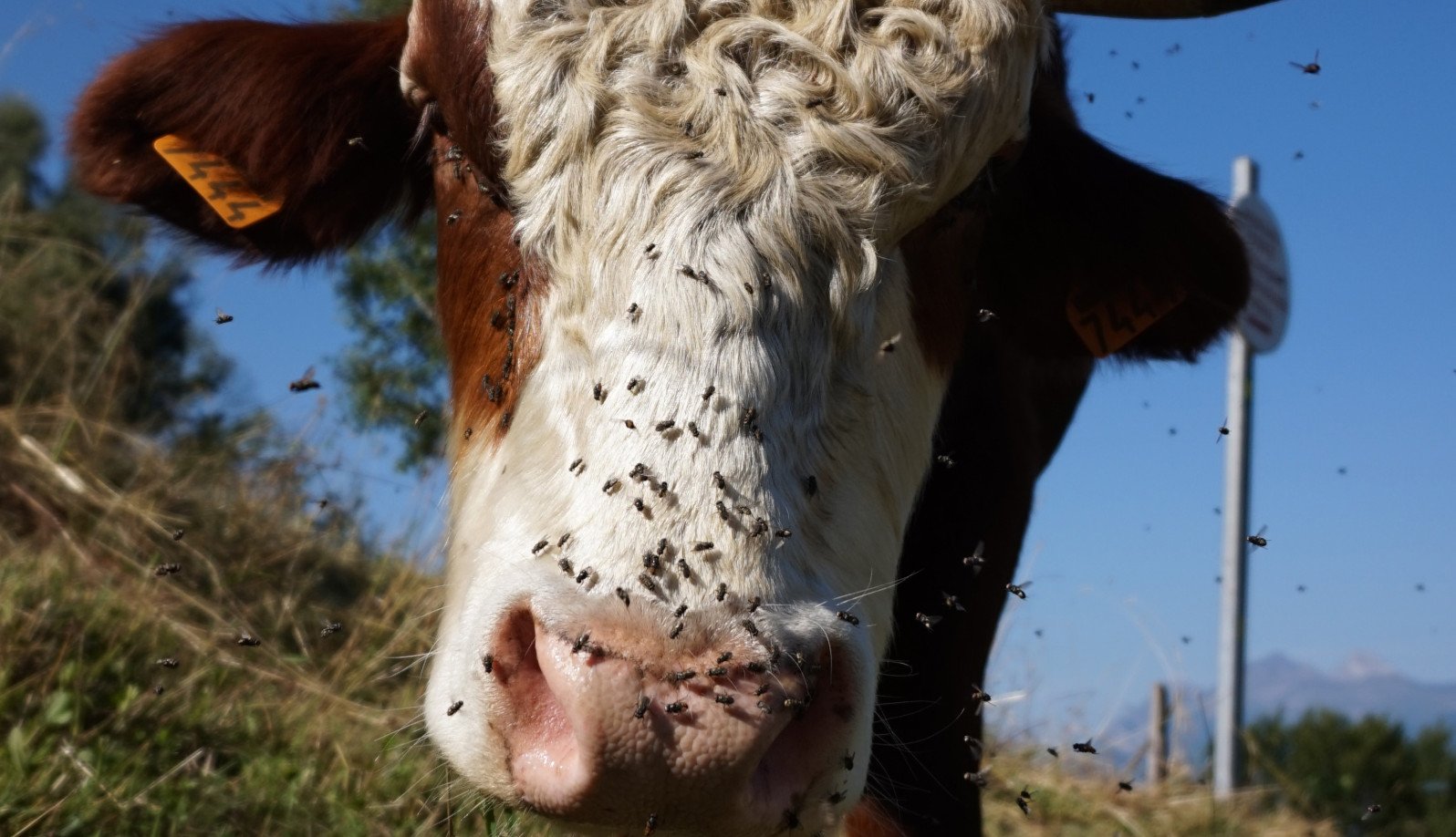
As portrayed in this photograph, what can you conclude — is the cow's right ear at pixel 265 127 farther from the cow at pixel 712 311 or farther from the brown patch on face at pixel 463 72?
the brown patch on face at pixel 463 72

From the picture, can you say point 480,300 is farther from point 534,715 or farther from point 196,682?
point 196,682

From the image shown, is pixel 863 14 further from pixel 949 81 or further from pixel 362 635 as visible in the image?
pixel 362 635

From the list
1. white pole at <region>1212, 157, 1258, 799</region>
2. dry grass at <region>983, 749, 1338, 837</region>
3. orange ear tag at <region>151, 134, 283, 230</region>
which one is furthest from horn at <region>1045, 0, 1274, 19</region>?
white pole at <region>1212, 157, 1258, 799</region>

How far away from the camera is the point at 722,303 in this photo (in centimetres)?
230

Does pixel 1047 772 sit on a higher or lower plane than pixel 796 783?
lower

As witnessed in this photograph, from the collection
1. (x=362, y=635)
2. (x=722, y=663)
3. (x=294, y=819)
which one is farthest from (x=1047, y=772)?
(x=722, y=663)

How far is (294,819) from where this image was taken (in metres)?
3.64

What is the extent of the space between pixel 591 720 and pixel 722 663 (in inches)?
7.7

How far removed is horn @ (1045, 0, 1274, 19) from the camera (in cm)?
329

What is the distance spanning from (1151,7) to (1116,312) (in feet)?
2.76

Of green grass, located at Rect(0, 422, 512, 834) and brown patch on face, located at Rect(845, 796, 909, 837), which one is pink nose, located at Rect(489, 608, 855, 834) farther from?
brown patch on face, located at Rect(845, 796, 909, 837)

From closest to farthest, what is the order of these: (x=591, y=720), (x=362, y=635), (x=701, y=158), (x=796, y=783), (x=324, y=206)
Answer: (x=591, y=720) < (x=796, y=783) < (x=701, y=158) < (x=324, y=206) < (x=362, y=635)

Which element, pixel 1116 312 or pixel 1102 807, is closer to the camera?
pixel 1116 312

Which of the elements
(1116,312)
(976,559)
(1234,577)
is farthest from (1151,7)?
(1234,577)
